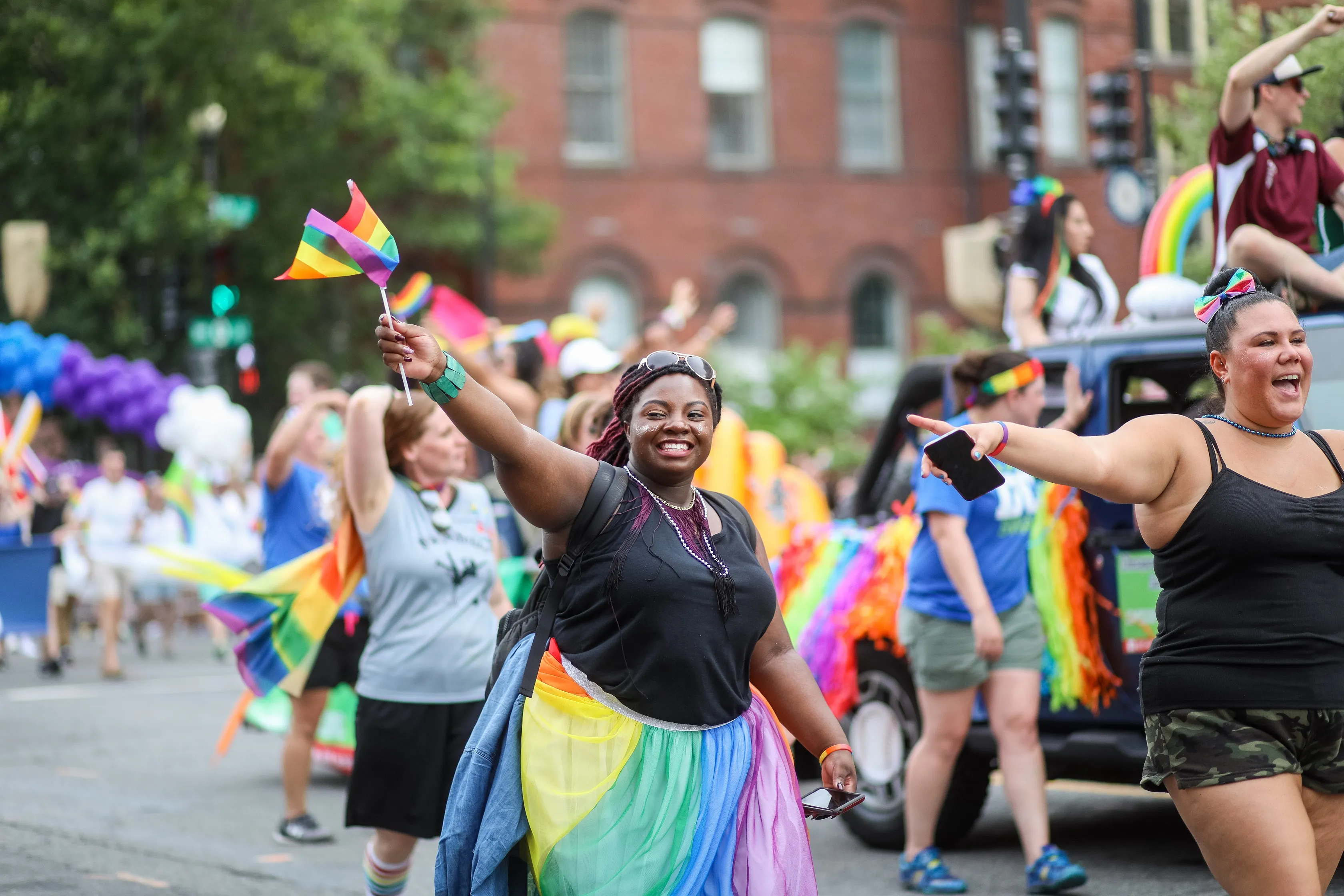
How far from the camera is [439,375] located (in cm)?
341

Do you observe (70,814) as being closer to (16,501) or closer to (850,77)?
(16,501)

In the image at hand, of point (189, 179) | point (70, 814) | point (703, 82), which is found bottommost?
point (70, 814)

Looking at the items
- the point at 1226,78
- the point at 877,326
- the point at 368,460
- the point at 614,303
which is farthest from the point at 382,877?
the point at 877,326

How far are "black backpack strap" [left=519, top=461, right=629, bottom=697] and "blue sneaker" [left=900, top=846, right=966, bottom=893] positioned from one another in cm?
296

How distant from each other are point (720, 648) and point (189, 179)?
2150cm

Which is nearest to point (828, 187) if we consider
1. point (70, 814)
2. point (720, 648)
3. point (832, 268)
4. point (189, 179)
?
point (832, 268)

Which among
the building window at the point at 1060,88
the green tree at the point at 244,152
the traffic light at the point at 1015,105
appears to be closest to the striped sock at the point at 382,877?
the traffic light at the point at 1015,105

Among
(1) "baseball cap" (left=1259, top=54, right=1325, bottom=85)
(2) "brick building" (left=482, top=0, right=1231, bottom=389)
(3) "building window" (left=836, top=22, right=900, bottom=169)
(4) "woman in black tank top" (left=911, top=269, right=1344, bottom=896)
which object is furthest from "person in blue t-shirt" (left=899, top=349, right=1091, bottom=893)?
(3) "building window" (left=836, top=22, right=900, bottom=169)

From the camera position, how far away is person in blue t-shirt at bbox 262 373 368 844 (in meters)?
7.50

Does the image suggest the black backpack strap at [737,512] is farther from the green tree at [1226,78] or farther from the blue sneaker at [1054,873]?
the green tree at [1226,78]

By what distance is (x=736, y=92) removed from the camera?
31781mm

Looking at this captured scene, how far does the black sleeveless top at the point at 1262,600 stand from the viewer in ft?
12.3

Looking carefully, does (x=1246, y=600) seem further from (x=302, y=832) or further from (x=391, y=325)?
(x=302, y=832)

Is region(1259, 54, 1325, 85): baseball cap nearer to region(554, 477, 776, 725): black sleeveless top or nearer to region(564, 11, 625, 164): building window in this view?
region(554, 477, 776, 725): black sleeveless top
